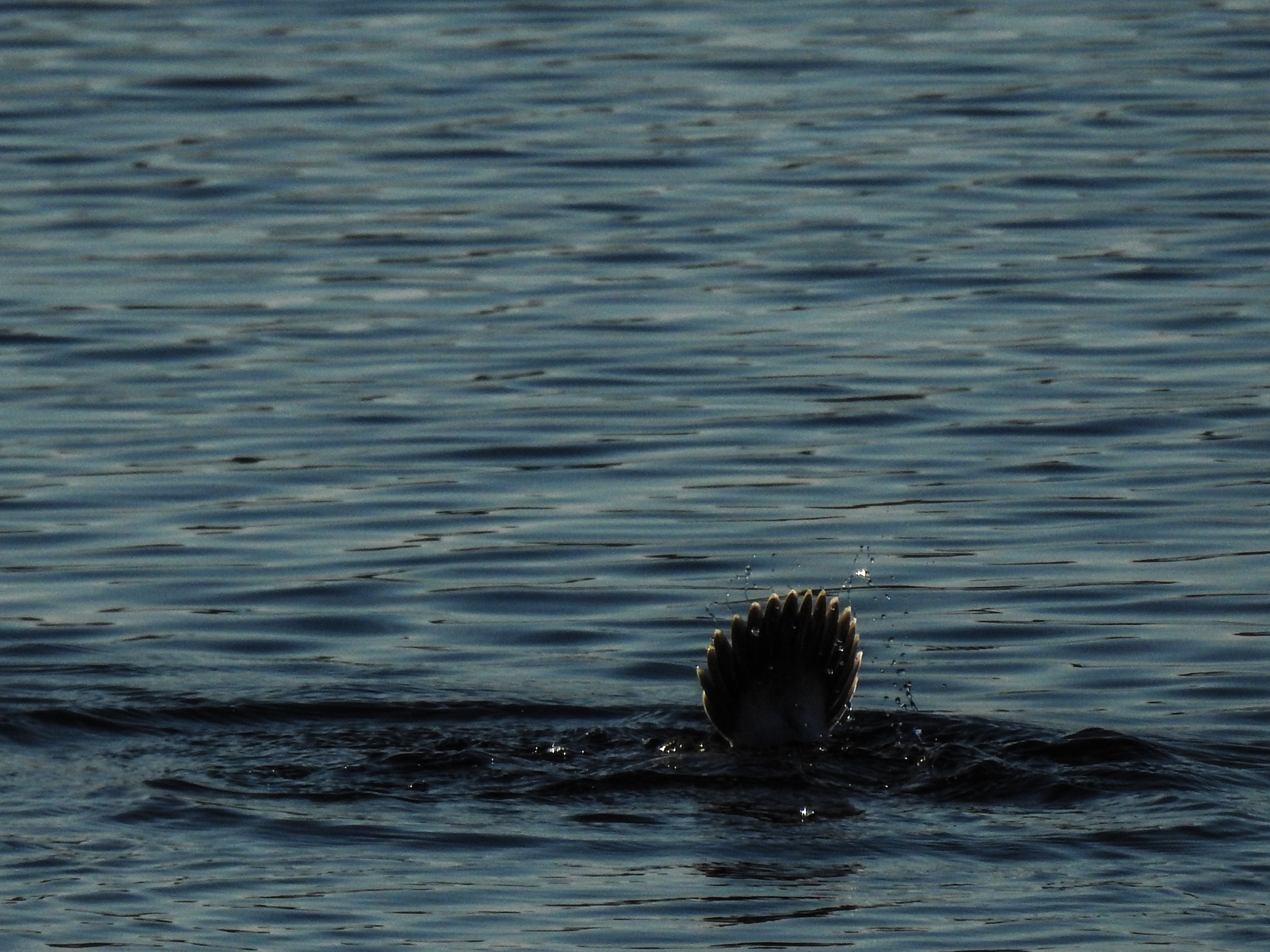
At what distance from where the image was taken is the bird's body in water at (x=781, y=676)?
23.5 feet

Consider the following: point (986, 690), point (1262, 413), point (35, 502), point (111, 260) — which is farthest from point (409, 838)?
point (111, 260)

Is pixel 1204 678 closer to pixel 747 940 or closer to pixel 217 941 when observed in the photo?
pixel 747 940

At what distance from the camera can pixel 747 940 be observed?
18.5 feet

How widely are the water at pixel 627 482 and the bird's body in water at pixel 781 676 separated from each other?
120 mm

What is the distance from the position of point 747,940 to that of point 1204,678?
2695mm

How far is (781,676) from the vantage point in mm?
7227

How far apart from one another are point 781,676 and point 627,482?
2.94 meters

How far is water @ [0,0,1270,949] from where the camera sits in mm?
6184

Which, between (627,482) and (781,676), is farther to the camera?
(627,482)

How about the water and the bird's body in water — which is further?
the bird's body in water

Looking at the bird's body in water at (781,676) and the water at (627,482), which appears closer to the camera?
the water at (627,482)

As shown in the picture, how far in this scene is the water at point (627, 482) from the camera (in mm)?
6184

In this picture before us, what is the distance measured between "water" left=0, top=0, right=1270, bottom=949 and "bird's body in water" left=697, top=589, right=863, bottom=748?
4.7 inches

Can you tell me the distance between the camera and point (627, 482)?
33.1 feet
